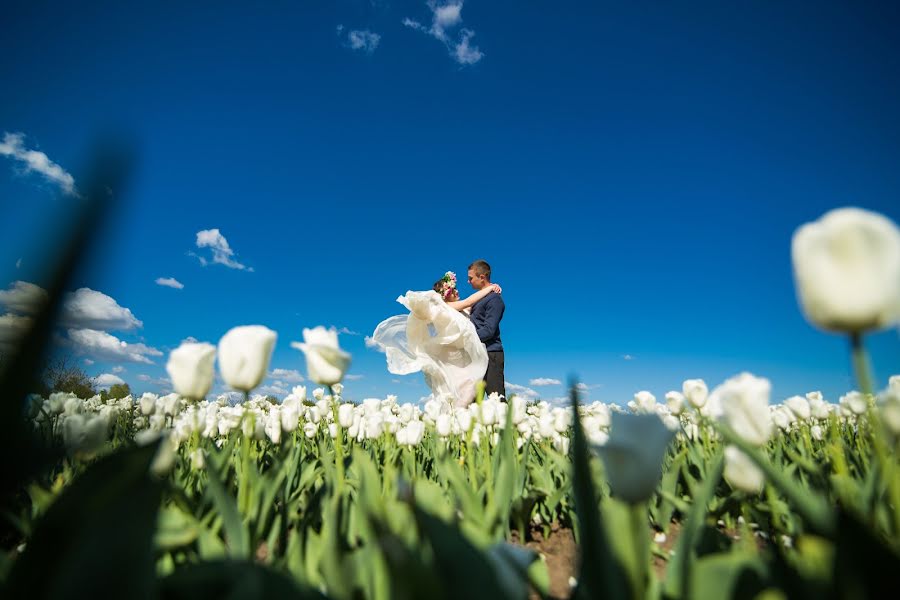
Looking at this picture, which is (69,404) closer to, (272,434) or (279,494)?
(272,434)

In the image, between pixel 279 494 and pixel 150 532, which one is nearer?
pixel 150 532

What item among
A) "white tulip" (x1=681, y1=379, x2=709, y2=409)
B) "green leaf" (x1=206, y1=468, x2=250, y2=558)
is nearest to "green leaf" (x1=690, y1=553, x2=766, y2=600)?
"green leaf" (x1=206, y1=468, x2=250, y2=558)

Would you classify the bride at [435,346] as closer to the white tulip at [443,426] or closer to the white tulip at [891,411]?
the white tulip at [443,426]

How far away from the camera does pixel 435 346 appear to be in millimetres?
9438

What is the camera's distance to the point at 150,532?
0.96 metres

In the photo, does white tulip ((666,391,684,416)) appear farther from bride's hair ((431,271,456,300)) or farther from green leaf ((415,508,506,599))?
bride's hair ((431,271,456,300))

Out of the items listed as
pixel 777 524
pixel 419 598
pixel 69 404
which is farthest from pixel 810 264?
pixel 69 404

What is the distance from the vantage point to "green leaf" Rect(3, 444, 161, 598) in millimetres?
857

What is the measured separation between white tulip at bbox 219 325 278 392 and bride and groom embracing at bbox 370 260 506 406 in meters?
6.66

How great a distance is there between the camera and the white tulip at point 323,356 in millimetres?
2018

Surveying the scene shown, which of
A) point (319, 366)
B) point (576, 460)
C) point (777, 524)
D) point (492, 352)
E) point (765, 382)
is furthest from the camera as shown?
point (492, 352)

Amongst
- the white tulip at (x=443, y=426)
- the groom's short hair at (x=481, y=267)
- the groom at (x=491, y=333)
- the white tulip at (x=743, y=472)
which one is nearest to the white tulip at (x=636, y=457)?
the white tulip at (x=743, y=472)

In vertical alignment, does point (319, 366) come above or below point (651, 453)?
above

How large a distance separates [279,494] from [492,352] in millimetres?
7671
